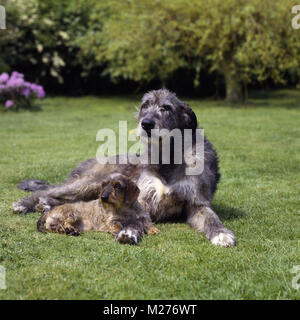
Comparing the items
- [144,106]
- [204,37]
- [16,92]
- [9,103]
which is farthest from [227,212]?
[16,92]

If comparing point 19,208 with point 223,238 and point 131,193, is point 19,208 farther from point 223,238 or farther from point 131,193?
point 223,238

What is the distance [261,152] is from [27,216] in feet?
20.6

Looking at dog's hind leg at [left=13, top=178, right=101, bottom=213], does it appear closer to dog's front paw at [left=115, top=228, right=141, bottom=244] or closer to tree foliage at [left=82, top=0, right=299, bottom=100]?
dog's front paw at [left=115, top=228, right=141, bottom=244]

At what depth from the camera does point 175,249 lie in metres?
4.86

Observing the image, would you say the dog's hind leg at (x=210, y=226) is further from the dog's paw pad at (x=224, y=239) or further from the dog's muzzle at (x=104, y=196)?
the dog's muzzle at (x=104, y=196)

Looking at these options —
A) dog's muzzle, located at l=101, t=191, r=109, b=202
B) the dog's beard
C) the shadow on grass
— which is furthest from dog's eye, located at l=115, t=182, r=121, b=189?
the shadow on grass

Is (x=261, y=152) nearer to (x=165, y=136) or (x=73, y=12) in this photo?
(x=165, y=136)

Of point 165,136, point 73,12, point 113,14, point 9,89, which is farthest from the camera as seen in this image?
point 73,12

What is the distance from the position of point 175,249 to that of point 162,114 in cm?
167

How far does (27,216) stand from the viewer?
19.7ft

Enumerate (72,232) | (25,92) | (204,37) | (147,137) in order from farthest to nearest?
1. (25,92)
2. (204,37)
3. (147,137)
4. (72,232)

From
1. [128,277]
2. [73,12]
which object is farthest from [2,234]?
[73,12]

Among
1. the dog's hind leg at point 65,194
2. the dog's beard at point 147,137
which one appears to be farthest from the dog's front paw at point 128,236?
the dog's hind leg at point 65,194
